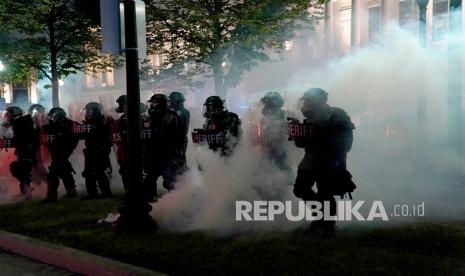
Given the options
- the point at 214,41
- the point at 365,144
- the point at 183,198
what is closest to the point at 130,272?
the point at 183,198

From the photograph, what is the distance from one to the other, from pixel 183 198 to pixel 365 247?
247 centimetres

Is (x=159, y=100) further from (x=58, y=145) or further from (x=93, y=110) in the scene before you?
(x=58, y=145)

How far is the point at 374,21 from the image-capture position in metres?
27.7

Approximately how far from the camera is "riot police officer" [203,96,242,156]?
657 cm

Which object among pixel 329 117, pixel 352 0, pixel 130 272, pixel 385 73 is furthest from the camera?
pixel 352 0

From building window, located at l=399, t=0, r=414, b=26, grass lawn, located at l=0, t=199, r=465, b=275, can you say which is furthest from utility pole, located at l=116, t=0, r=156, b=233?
building window, located at l=399, t=0, r=414, b=26

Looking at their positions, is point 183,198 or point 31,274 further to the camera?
point 183,198

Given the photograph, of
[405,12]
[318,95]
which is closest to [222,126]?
[318,95]

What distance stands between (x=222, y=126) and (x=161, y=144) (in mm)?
859

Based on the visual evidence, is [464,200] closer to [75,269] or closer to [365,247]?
[365,247]

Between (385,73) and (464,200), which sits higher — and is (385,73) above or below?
above

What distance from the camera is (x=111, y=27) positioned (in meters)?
5.57

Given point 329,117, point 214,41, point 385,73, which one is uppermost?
point 214,41

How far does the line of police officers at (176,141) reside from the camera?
5.35 m
